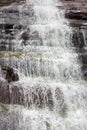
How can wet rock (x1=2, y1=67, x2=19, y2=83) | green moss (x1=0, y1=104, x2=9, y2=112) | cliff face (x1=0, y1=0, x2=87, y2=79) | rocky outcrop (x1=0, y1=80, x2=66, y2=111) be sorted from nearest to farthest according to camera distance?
green moss (x1=0, y1=104, x2=9, y2=112)
rocky outcrop (x1=0, y1=80, x2=66, y2=111)
wet rock (x1=2, y1=67, x2=19, y2=83)
cliff face (x1=0, y1=0, x2=87, y2=79)

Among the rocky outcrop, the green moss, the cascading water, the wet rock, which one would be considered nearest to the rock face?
the cascading water

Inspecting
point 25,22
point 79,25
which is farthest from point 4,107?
point 79,25

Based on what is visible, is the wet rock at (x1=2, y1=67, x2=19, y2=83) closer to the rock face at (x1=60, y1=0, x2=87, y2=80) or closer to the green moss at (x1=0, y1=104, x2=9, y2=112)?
the green moss at (x1=0, y1=104, x2=9, y2=112)

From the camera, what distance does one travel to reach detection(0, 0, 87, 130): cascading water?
1132 cm

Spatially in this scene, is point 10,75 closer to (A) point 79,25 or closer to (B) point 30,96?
(B) point 30,96

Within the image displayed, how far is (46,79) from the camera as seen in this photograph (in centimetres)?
1349

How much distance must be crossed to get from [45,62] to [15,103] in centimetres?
279

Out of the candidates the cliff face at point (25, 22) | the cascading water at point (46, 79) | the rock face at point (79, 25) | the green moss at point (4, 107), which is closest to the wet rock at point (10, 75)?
the cascading water at point (46, 79)

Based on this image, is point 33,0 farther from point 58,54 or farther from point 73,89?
point 73,89

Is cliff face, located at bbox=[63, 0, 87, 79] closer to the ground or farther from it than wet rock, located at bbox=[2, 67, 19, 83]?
farther from it

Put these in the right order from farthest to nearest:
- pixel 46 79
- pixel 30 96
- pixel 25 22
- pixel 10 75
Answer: pixel 25 22 < pixel 46 79 < pixel 10 75 < pixel 30 96

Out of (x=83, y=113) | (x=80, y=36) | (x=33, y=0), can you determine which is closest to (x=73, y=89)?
(x=83, y=113)

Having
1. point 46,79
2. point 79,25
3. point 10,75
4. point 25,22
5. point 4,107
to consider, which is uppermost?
point 25,22

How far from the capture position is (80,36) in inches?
650
